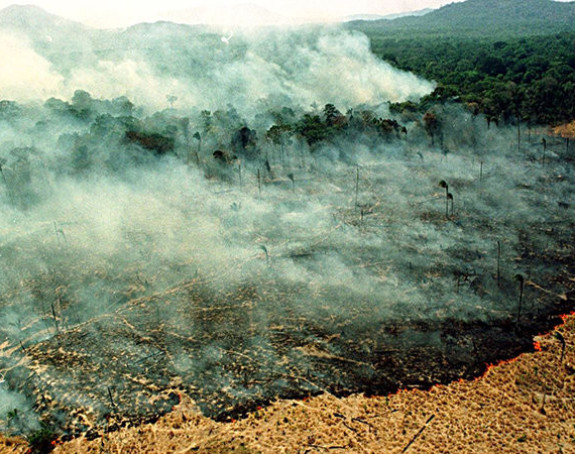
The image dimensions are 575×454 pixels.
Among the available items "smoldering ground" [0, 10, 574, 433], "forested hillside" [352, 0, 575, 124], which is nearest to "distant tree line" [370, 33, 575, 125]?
"forested hillside" [352, 0, 575, 124]

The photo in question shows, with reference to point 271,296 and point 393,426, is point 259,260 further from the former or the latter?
point 393,426

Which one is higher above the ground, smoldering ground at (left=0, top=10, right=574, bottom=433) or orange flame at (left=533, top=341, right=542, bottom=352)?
smoldering ground at (left=0, top=10, right=574, bottom=433)

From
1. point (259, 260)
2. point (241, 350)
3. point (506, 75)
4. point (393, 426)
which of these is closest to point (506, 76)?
point (506, 75)

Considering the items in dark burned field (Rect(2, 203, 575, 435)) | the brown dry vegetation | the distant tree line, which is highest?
the distant tree line

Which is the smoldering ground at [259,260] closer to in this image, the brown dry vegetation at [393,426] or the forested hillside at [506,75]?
the brown dry vegetation at [393,426]

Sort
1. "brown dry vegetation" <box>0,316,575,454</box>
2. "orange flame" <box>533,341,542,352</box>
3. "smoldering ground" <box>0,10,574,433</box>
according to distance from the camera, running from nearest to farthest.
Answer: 1. "brown dry vegetation" <box>0,316,575,454</box>
2. "smoldering ground" <box>0,10,574,433</box>
3. "orange flame" <box>533,341,542,352</box>

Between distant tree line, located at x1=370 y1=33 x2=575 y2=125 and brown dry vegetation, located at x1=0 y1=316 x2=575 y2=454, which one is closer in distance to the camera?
brown dry vegetation, located at x1=0 y1=316 x2=575 y2=454

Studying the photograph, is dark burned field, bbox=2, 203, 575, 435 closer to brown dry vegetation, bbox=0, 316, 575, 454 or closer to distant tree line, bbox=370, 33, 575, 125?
brown dry vegetation, bbox=0, 316, 575, 454

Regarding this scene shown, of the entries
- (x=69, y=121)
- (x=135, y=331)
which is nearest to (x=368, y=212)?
(x=135, y=331)
